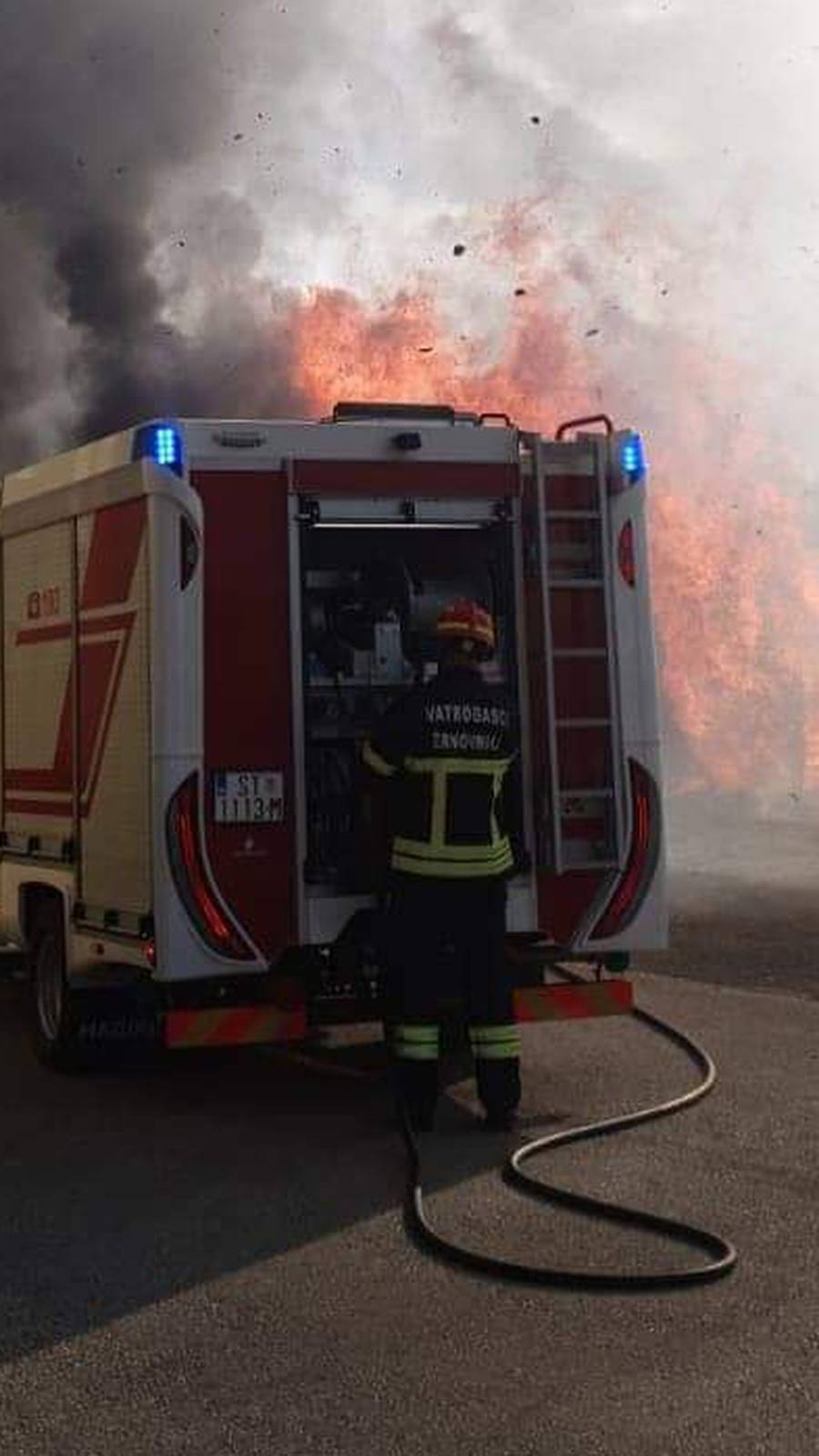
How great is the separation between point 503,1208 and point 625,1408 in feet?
4.50

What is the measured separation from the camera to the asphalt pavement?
10.1 feet

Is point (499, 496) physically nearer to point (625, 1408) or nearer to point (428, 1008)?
point (428, 1008)

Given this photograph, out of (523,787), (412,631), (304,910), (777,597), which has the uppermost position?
(777,597)

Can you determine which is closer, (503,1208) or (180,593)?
(503,1208)

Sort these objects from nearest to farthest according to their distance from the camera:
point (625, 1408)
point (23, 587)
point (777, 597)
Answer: point (625, 1408) → point (23, 587) → point (777, 597)

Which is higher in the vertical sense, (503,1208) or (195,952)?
(195,952)

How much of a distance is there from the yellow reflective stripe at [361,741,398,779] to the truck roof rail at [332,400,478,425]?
4.86 ft

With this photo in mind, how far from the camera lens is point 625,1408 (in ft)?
10.2

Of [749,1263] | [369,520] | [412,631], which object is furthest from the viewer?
[412,631]

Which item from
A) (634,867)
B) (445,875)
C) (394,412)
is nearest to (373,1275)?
(445,875)

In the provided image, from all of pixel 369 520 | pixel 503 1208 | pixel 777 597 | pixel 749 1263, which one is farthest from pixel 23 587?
pixel 777 597

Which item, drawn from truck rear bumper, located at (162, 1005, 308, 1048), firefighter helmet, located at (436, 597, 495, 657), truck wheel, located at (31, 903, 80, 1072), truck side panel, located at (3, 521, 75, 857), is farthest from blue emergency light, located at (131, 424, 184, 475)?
truck wheel, located at (31, 903, 80, 1072)

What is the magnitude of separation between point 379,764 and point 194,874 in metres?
0.76

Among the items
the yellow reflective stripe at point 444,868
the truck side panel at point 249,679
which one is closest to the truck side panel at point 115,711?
the truck side panel at point 249,679
